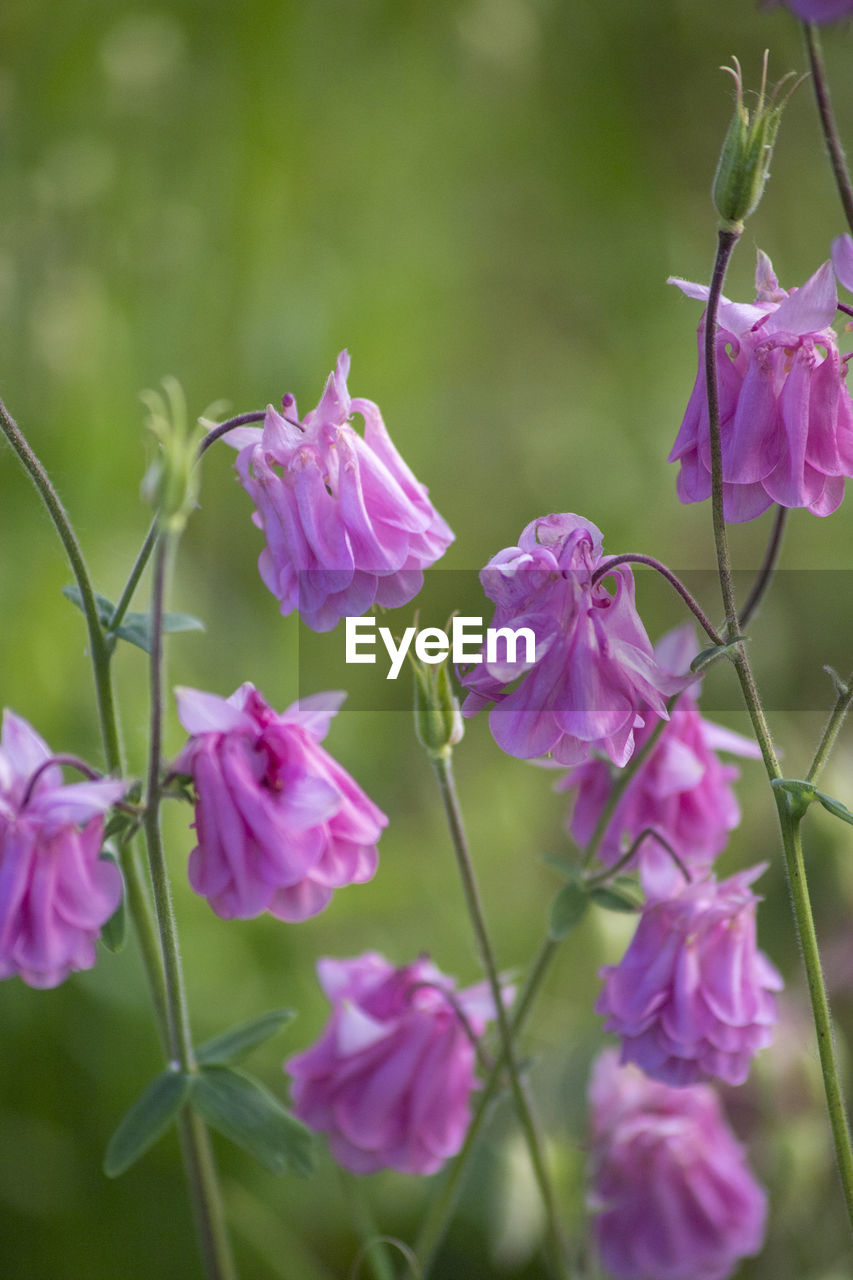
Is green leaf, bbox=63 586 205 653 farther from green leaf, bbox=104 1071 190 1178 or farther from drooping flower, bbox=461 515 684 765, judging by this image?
green leaf, bbox=104 1071 190 1178

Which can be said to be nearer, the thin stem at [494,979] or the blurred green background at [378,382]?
the thin stem at [494,979]

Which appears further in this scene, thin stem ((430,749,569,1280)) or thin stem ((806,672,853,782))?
thin stem ((430,749,569,1280))

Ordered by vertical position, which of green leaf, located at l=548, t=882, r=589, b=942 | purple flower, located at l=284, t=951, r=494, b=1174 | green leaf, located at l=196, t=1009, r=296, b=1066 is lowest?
purple flower, located at l=284, t=951, r=494, b=1174

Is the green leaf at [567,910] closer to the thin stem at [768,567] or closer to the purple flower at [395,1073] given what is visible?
the purple flower at [395,1073]

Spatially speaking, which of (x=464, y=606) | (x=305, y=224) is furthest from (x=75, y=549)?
(x=305, y=224)

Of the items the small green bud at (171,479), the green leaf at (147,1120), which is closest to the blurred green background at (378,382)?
the green leaf at (147,1120)

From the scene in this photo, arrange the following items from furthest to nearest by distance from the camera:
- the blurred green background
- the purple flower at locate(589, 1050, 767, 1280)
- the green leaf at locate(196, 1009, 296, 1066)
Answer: the blurred green background < the purple flower at locate(589, 1050, 767, 1280) < the green leaf at locate(196, 1009, 296, 1066)

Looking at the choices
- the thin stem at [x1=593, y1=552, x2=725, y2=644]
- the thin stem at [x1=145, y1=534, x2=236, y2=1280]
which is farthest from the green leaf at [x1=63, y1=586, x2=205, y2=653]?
the thin stem at [x1=593, y1=552, x2=725, y2=644]

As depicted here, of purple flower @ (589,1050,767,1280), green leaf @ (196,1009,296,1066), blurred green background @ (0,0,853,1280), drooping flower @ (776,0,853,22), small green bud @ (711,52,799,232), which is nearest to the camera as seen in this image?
drooping flower @ (776,0,853,22)

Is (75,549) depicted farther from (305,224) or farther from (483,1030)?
(305,224)
